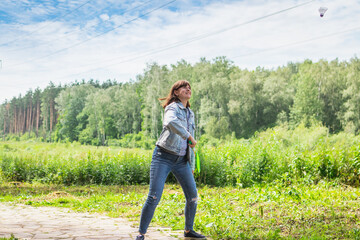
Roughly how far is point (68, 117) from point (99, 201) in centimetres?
3757

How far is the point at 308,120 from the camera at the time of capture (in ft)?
152

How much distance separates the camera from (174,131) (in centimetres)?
361

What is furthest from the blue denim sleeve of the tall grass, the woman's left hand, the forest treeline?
the forest treeline

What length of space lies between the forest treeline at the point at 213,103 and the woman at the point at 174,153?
1538 inches

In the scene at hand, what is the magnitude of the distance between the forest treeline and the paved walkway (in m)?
36.6

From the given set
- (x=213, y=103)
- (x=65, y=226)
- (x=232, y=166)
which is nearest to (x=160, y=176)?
(x=65, y=226)

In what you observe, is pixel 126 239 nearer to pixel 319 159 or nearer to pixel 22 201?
pixel 22 201

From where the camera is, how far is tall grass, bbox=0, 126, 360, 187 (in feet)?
31.7

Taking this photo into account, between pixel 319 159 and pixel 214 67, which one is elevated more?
pixel 214 67

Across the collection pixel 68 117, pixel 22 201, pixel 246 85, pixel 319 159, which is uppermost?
pixel 246 85

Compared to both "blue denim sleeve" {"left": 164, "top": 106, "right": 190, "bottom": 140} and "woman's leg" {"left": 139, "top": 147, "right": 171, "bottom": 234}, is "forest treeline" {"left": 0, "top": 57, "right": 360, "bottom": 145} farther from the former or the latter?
"blue denim sleeve" {"left": 164, "top": 106, "right": 190, "bottom": 140}

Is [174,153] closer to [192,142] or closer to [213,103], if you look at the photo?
[192,142]

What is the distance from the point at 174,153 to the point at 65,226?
8.02ft

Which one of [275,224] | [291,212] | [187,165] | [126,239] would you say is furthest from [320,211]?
[126,239]
